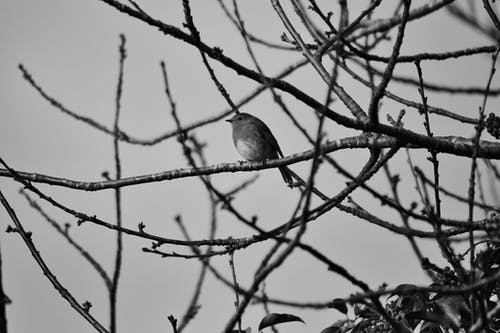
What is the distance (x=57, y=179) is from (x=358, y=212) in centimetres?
187

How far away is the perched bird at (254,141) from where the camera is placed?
30.8 ft

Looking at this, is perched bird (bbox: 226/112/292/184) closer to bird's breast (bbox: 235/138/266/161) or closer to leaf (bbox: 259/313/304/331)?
bird's breast (bbox: 235/138/266/161)

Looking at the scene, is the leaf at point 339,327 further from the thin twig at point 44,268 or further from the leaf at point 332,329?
the thin twig at point 44,268

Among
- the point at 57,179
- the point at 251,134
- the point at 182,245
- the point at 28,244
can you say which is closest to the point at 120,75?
the point at 57,179

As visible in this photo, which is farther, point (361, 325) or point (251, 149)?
point (251, 149)

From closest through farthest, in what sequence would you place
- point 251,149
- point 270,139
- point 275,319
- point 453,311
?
point 453,311 → point 275,319 → point 251,149 → point 270,139

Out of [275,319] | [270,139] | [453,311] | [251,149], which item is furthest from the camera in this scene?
[270,139]

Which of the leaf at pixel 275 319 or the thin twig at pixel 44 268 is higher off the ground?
the thin twig at pixel 44 268

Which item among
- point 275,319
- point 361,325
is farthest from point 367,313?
point 275,319

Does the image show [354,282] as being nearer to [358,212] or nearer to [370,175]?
→ [358,212]

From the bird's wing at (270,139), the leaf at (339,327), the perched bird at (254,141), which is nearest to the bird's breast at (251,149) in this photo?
the perched bird at (254,141)

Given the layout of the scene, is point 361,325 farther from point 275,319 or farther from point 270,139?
point 270,139

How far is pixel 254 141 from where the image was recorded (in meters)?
9.49

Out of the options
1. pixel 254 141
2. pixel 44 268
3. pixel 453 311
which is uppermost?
pixel 254 141
